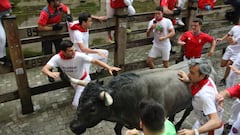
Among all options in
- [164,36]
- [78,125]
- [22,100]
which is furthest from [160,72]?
[22,100]

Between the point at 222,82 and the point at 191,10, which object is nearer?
the point at 222,82

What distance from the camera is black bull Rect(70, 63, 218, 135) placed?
13.3 feet

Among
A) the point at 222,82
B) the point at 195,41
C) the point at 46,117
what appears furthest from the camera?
the point at 222,82

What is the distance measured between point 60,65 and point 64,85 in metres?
1.22

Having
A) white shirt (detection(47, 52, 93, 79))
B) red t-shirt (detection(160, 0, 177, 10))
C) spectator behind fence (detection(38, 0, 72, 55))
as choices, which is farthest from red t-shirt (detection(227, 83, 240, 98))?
red t-shirt (detection(160, 0, 177, 10))

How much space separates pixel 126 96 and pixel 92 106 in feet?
1.89

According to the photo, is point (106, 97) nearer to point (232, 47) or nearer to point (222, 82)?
point (232, 47)

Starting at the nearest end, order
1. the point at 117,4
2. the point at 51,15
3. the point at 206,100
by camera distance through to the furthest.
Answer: the point at 206,100 → the point at 51,15 → the point at 117,4

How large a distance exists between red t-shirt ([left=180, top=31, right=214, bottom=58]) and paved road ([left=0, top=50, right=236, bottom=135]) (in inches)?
58.1

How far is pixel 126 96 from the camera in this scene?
425cm

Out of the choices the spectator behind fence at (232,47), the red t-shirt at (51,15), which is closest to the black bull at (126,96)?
the spectator behind fence at (232,47)

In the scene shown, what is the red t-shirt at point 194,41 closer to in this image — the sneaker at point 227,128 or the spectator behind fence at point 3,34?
the sneaker at point 227,128

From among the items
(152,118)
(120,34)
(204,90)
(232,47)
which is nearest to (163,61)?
(120,34)

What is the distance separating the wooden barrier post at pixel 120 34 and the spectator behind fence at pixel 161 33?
75cm
